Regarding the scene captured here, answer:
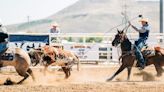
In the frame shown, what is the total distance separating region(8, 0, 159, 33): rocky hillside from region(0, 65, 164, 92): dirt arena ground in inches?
4199

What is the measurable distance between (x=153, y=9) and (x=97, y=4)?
26.3 meters


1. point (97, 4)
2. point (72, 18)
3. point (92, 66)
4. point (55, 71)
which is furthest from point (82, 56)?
point (97, 4)

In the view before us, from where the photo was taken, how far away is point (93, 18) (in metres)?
148

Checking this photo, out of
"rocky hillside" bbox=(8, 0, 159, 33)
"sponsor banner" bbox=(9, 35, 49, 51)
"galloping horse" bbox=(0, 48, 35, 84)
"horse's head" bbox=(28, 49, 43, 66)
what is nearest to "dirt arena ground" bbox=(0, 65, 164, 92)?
"galloping horse" bbox=(0, 48, 35, 84)

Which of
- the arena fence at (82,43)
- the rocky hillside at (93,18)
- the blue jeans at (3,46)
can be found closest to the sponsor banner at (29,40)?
the arena fence at (82,43)

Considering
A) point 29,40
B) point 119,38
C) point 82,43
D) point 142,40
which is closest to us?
point 142,40

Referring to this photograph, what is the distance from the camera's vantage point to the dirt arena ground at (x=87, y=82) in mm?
14695

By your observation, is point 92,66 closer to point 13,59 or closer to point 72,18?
point 13,59

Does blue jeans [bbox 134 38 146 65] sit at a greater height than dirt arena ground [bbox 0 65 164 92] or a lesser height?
greater

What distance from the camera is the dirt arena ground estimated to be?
48.2 feet

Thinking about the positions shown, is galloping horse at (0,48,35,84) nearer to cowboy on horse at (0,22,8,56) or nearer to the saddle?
cowboy on horse at (0,22,8,56)

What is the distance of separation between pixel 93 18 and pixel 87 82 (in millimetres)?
130732

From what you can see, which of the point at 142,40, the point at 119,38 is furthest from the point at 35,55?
the point at 142,40

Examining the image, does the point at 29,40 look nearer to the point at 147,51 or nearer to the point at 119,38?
the point at 119,38
